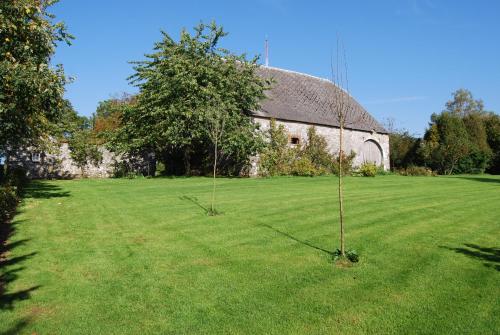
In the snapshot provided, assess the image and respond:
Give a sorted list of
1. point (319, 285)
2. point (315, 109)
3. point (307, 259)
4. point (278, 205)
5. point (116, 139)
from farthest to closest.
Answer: point (315, 109), point (116, 139), point (278, 205), point (307, 259), point (319, 285)

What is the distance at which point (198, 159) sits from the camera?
87.0 feet

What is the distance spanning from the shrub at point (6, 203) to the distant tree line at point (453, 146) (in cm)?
2814

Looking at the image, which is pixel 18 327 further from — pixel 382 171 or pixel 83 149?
pixel 382 171

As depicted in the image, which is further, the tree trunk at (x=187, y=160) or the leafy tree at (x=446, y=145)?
the leafy tree at (x=446, y=145)

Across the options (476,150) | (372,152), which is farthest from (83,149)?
(476,150)

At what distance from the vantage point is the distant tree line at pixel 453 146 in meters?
31.5

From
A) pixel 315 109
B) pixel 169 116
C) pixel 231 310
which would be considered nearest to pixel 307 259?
pixel 231 310

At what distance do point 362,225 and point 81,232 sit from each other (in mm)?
6340

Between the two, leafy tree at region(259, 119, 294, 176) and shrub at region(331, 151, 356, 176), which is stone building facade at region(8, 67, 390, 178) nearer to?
leafy tree at region(259, 119, 294, 176)

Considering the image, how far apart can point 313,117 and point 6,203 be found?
70.8 ft

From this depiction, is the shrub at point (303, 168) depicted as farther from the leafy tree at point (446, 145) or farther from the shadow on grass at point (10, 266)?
the shadow on grass at point (10, 266)

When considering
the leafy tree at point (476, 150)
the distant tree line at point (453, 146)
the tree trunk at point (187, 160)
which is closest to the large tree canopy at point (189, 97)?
the tree trunk at point (187, 160)

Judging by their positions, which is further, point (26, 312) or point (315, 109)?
point (315, 109)

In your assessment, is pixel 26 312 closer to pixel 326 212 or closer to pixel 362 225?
pixel 362 225
